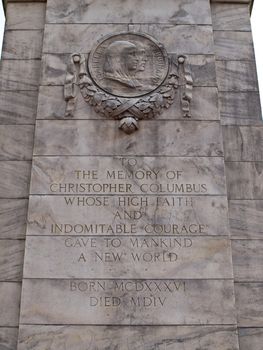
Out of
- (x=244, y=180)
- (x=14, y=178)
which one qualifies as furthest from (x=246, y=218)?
(x=14, y=178)

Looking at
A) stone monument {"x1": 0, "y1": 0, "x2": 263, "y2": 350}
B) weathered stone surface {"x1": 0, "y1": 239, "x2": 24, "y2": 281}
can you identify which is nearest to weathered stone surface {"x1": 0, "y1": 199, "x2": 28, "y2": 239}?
stone monument {"x1": 0, "y1": 0, "x2": 263, "y2": 350}

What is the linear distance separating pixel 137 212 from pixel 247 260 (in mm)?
2415

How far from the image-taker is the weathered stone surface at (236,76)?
12.7 metres

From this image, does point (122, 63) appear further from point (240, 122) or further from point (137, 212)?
point (137, 212)

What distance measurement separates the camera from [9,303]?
10.7m

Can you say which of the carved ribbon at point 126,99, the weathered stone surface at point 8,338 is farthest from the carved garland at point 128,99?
the weathered stone surface at point 8,338

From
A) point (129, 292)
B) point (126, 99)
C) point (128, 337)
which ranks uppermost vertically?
point (126, 99)

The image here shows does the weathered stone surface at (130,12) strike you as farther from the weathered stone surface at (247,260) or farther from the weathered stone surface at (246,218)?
the weathered stone surface at (247,260)

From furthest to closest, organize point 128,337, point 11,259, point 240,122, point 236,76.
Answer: point 236,76
point 240,122
point 11,259
point 128,337

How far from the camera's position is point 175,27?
13.2m

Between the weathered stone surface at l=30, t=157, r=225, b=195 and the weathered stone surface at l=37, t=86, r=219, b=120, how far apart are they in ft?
3.38

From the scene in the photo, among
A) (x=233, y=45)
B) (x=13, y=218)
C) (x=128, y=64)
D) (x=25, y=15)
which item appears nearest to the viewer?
(x=13, y=218)

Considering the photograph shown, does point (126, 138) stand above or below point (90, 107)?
below

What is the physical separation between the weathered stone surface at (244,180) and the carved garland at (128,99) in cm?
155
